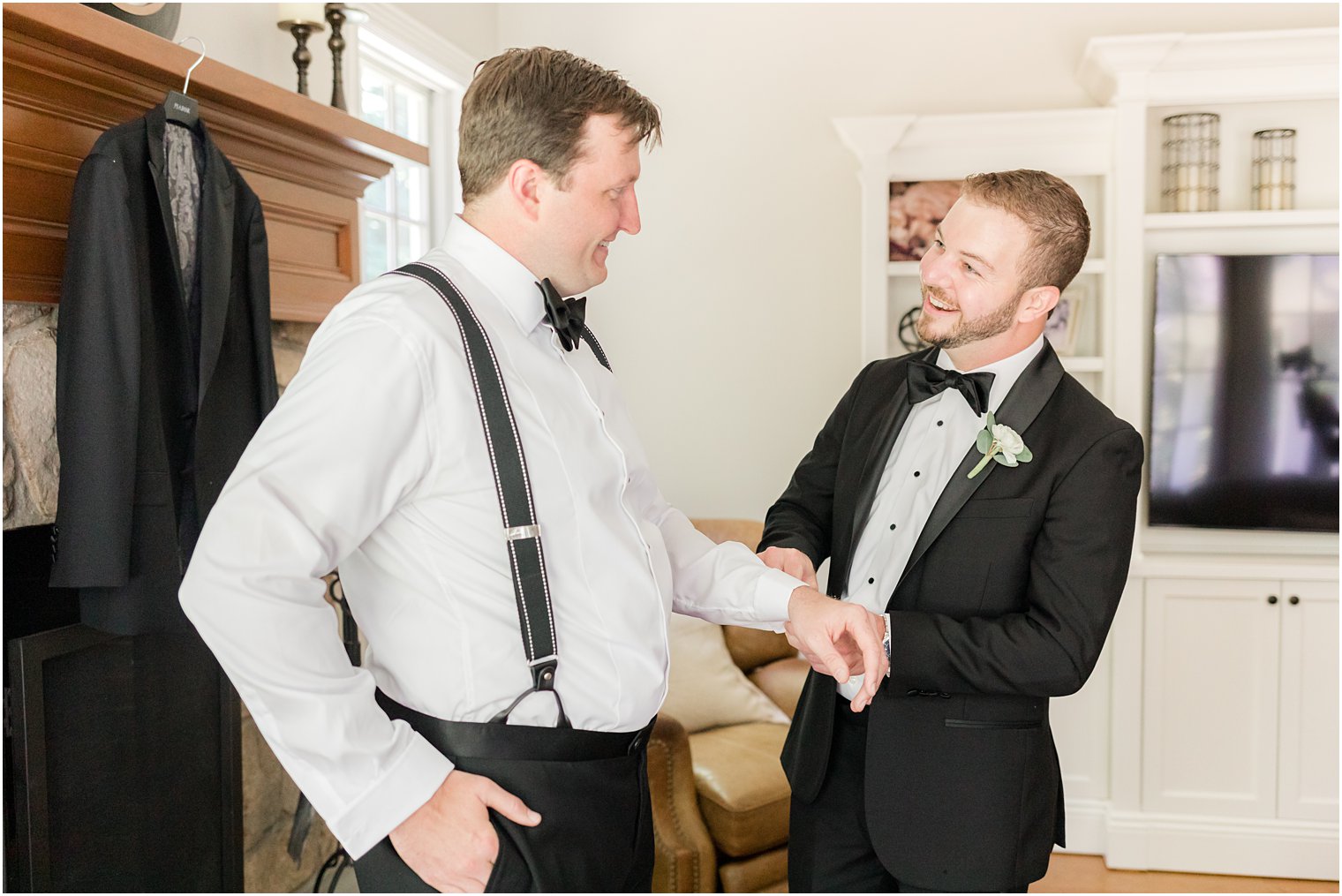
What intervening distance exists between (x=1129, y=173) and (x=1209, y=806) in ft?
7.18

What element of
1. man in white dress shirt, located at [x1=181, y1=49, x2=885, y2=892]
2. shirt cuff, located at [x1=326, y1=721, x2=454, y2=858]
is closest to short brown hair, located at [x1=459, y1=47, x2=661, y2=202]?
man in white dress shirt, located at [x1=181, y1=49, x2=885, y2=892]

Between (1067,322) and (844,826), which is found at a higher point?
(1067,322)

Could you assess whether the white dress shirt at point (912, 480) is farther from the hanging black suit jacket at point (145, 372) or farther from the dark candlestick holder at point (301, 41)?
the dark candlestick holder at point (301, 41)

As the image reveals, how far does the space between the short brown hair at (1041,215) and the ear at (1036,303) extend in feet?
0.04

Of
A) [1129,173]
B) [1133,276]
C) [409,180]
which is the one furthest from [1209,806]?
[409,180]

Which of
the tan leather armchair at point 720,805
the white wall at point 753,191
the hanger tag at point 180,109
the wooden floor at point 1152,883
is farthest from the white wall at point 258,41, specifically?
the wooden floor at point 1152,883

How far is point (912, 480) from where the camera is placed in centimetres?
191

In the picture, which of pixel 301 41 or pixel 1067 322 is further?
pixel 1067 322

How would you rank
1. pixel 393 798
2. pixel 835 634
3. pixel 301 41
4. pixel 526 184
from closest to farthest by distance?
1. pixel 393 798
2. pixel 526 184
3. pixel 835 634
4. pixel 301 41

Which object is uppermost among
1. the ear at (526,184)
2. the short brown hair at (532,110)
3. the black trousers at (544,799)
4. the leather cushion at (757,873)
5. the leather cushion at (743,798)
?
the short brown hair at (532,110)

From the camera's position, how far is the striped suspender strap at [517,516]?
3.94 ft

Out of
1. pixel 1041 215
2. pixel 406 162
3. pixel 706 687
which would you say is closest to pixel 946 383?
pixel 1041 215

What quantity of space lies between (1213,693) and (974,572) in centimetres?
233

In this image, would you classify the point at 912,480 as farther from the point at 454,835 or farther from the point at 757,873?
the point at 757,873
